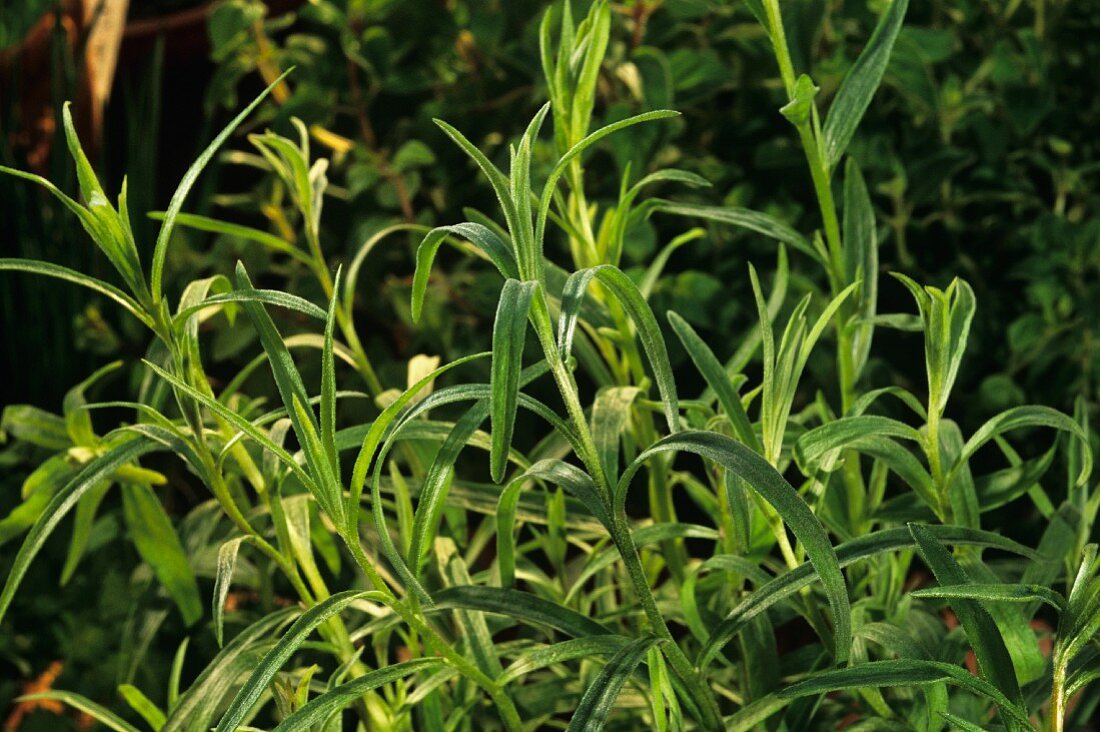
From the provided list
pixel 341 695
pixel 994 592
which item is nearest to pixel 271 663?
pixel 341 695

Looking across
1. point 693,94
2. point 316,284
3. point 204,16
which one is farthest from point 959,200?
point 204,16

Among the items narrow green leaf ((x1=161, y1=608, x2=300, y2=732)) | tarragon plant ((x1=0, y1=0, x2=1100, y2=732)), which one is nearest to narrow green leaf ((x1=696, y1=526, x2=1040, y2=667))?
tarragon plant ((x1=0, y1=0, x2=1100, y2=732))

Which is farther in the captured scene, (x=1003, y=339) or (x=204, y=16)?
(x=204, y=16)

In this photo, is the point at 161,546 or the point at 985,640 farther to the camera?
the point at 161,546

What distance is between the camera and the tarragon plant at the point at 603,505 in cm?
44

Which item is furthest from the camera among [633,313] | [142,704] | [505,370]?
[142,704]

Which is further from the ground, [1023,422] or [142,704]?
[1023,422]

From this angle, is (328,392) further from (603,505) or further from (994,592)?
(994,592)

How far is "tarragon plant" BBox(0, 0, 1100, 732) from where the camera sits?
0.44 meters

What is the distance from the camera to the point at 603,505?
0.45m

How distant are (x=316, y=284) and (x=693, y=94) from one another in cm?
36

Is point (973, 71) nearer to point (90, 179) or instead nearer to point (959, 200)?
point (959, 200)

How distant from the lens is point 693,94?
3.28 feet

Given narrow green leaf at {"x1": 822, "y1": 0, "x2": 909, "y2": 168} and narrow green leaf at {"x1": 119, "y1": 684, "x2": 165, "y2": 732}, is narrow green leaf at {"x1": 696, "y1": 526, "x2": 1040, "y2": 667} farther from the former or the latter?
narrow green leaf at {"x1": 119, "y1": 684, "x2": 165, "y2": 732}
